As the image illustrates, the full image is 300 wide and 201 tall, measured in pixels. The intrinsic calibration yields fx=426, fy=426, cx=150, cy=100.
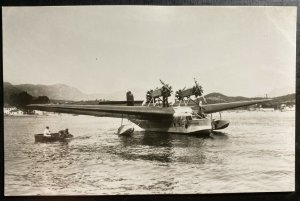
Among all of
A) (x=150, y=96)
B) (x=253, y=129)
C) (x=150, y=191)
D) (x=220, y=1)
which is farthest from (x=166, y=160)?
(x=220, y=1)

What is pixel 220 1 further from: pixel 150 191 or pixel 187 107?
pixel 150 191

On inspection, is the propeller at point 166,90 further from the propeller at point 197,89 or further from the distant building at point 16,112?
the distant building at point 16,112

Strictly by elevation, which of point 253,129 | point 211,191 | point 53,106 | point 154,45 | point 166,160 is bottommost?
point 211,191

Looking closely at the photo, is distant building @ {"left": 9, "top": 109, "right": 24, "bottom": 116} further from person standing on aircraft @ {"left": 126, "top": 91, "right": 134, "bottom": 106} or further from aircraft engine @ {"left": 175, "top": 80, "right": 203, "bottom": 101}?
aircraft engine @ {"left": 175, "top": 80, "right": 203, "bottom": 101}

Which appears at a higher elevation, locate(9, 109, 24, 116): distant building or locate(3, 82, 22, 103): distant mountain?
locate(3, 82, 22, 103): distant mountain

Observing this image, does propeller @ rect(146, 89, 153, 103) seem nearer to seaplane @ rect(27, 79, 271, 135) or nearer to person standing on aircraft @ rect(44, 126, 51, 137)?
seaplane @ rect(27, 79, 271, 135)

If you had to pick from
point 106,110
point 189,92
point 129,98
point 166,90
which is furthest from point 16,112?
point 189,92

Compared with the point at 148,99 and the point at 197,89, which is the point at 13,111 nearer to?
the point at 148,99

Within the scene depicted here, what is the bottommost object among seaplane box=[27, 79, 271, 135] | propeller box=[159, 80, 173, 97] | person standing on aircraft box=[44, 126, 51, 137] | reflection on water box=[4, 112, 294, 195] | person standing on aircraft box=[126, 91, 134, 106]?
reflection on water box=[4, 112, 294, 195]

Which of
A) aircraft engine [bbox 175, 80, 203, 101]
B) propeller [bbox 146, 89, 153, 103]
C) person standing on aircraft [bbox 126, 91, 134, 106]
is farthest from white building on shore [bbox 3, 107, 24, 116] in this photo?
aircraft engine [bbox 175, 80, 203, 101]
